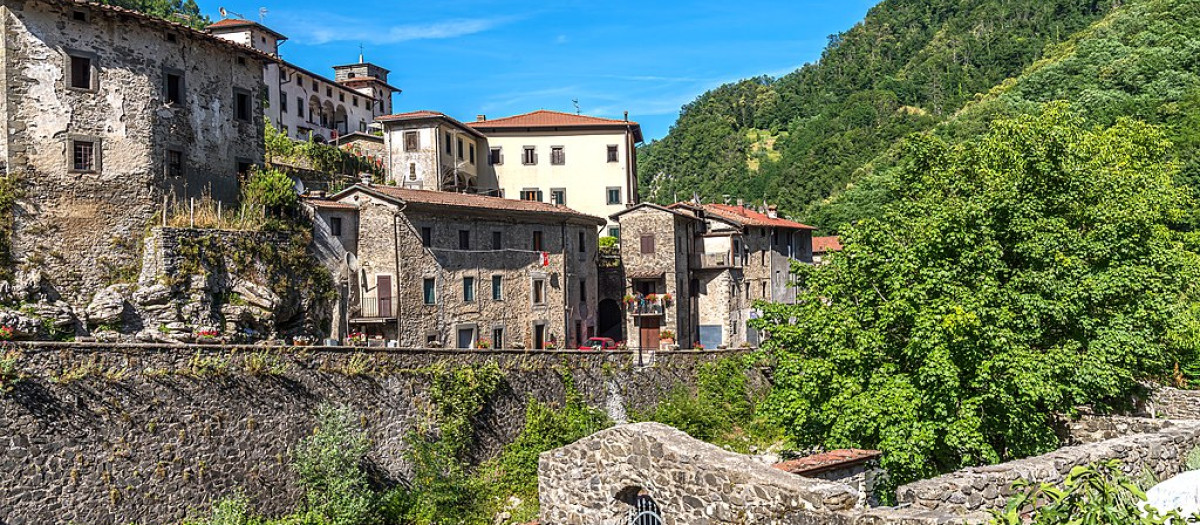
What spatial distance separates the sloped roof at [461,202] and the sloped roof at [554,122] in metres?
10.1

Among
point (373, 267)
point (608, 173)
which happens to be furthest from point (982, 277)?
point (608, 173)

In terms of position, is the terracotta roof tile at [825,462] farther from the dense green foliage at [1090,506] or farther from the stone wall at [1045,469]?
the dense green foliage at [1090,506]

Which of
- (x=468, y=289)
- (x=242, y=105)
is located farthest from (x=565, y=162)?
(x=242, y=105)

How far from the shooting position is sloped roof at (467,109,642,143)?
54156mm

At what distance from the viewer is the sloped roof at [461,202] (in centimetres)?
3562

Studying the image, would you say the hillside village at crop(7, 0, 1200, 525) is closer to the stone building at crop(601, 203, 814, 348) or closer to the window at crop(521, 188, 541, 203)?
the stone building at crop(601, 203, 814, 348)

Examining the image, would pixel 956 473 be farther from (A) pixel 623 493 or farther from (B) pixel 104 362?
(B) pixel 104 362

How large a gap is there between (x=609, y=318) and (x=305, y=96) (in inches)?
1202

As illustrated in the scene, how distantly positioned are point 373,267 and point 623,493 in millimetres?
25281

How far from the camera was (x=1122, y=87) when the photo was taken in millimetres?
71188

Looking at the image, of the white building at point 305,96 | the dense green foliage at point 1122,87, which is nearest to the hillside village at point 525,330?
the dense green foliage at point 1122,87

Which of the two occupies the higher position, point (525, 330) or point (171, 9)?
point (171, 9)

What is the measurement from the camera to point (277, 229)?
32.5 meters

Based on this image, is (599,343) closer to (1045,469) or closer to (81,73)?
(81,73)
